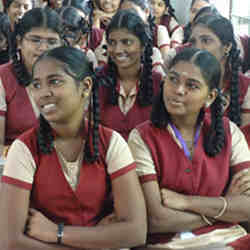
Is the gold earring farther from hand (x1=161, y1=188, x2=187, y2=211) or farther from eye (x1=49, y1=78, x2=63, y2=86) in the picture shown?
eye (x1=49, y1=78, x2=63, y2=86)

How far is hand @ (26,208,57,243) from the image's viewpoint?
1.33m

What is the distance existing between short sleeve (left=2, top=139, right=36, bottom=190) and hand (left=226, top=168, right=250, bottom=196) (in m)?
0.76

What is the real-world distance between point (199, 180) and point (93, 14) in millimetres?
2735

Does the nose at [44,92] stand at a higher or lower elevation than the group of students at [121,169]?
higher

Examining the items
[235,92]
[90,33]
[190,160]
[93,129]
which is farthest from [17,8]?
[190,160]

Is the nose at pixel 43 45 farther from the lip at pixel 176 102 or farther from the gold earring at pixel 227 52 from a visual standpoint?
the gold earring at pixel 227 52

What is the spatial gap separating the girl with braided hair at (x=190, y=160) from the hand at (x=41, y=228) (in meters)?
0.35

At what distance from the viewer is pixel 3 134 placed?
6.70 ft

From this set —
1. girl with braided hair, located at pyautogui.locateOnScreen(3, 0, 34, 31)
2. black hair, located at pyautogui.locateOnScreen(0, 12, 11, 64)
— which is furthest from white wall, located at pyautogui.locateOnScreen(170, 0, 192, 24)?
black hair, located at pyautogui.locateOnScreen(0, 12, 11, 64)

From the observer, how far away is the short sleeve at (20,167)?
1327mm

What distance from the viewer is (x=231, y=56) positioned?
7.53ft

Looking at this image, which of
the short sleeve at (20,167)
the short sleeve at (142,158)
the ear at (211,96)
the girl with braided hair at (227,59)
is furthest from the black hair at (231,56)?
the short sleeve at (20,167)

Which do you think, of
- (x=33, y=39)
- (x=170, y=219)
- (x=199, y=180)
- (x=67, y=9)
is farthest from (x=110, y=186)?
(x=67, y=9)

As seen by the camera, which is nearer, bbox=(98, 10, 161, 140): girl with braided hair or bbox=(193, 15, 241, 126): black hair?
bbox=(193, 15, 241, 126): black hair
